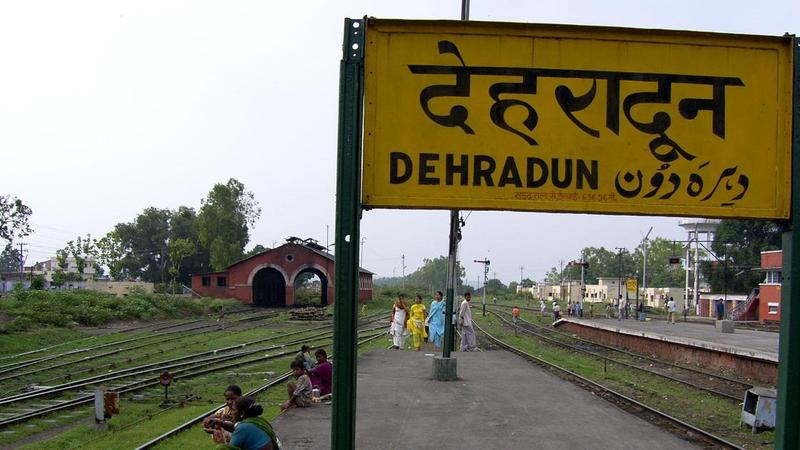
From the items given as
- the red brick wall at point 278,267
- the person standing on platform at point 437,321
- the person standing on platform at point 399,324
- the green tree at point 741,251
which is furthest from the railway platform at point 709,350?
the green tree at point 741,251

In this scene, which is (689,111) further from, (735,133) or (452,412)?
(452,412)

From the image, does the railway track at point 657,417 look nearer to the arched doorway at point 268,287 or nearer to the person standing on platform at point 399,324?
the person standing on platform at point 399,324

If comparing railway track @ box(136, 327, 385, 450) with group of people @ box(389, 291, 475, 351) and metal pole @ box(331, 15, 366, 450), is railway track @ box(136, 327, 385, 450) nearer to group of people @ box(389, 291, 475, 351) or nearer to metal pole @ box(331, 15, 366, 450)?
group of people @ box(389, 291, 475, 351)

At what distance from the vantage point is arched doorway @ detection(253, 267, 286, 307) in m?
62.4

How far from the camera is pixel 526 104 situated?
414 centimetres

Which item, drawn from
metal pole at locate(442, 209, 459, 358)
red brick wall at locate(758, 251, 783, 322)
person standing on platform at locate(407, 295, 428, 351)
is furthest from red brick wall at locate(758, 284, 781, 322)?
metal pole at locate(442, 209, 459, 358)

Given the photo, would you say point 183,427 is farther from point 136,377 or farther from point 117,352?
point 117,352

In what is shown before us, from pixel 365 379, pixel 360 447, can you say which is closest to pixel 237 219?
pixel 365 379

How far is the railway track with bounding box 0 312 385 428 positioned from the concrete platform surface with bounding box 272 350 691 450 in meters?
4.98

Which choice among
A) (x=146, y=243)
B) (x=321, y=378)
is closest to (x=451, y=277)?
(x=321, y=378)

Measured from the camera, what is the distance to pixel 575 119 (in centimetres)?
414

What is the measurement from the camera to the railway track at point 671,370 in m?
16.0

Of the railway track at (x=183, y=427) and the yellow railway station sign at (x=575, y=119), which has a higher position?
the yellow railway station sign at (x=575, y=119)

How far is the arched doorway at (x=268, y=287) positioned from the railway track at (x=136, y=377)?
36.1m
